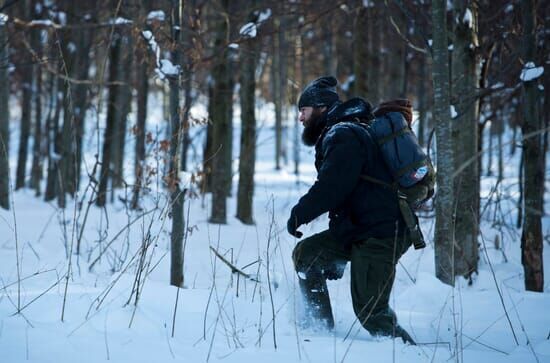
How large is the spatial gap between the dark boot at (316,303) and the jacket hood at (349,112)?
3.51ft

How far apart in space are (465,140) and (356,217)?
281cm

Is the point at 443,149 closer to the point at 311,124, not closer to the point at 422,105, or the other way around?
the point at 311,124

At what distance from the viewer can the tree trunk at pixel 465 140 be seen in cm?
598

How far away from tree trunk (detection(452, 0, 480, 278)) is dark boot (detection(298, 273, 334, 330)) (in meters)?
2.49

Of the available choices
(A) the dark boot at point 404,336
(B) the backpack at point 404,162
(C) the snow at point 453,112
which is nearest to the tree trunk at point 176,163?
(B) the backpack at point 404,162

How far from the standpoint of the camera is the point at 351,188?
12.0 ft

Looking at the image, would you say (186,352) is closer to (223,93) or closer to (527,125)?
(527,125)

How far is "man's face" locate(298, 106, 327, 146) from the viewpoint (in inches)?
159

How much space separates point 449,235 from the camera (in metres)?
5.28

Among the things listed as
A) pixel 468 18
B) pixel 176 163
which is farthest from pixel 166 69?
pixel 468 18

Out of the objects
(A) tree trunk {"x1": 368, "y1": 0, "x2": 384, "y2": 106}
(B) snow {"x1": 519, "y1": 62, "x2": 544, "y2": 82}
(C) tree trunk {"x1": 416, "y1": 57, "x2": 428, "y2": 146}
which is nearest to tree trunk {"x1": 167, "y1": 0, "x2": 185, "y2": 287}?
(B) snow {"x1": 519, "y1": 62, "x2": 544, "y2": 82}

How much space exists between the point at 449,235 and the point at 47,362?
3.59 m

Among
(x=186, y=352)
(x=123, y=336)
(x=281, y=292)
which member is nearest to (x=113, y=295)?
(x=123, y=336)

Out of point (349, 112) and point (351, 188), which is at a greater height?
point (349, 112)
